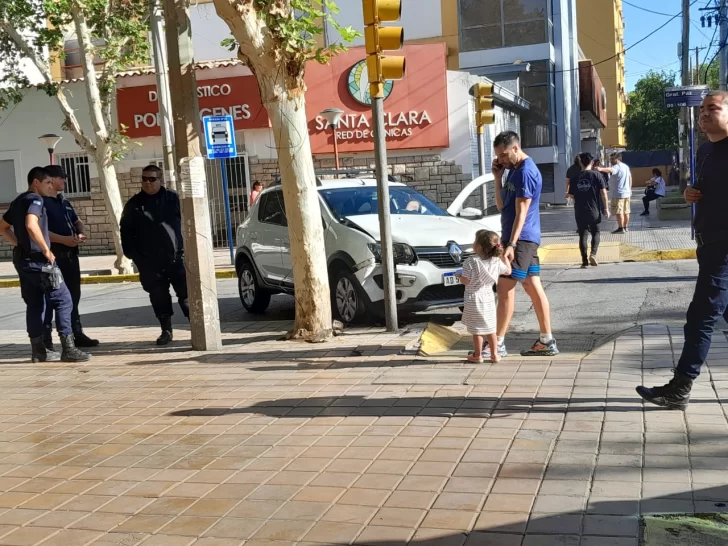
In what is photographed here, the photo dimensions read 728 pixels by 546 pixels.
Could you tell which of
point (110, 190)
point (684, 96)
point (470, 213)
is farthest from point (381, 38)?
point (110, 190)

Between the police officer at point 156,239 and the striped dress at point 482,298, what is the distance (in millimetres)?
3361

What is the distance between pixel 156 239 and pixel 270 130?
1474cm

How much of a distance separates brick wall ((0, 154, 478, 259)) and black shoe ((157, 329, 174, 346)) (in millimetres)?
12121

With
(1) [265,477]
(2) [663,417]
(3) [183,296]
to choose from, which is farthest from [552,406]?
(3) [183,296]

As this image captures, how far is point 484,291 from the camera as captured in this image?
6949 millimetres

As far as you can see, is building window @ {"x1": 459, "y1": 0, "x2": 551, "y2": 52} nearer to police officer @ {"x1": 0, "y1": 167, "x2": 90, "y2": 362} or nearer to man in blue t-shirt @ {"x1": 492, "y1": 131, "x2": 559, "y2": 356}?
police officer @ {"x1": 0, "y1": 167, "x2": 90, "y2": 362}

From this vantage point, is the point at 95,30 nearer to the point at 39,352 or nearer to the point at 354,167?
the point at 354,167

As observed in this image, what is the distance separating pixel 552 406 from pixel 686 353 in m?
0.88

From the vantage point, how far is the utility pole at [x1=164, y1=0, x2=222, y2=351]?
27.0 feet

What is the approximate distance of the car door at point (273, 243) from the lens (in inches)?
423

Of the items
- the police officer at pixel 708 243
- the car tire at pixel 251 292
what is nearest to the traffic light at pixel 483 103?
the car tire at pixel 251 292

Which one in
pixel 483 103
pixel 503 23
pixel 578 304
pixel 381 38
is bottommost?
pixel 578 304

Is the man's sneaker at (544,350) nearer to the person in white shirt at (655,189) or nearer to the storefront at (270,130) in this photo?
the storefront at (270,130)

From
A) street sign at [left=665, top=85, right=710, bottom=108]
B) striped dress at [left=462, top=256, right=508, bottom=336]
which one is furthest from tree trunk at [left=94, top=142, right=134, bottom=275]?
striped dress at [left=462, top=256, right=508, bottom=336]
